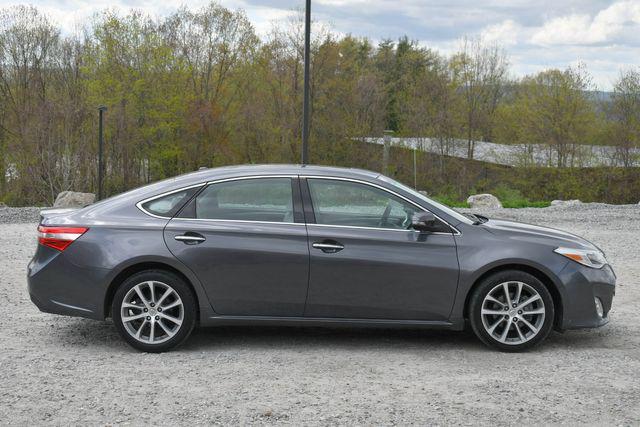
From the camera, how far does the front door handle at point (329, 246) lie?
6258mm

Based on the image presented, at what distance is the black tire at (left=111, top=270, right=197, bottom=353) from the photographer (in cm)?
623

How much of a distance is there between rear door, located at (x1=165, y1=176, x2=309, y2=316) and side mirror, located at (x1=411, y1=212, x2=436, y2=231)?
894 millimetres

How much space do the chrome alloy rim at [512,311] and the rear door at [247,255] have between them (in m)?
1.51

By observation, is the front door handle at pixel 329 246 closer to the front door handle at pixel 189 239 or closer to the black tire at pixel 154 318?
the front door handle at pixel 189 239

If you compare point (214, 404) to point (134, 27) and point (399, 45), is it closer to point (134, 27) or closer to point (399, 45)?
point (134, 27)

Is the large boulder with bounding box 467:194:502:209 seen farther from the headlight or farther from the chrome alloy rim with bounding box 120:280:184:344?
the chrome alloy rim with bounding box 120:280:184:344

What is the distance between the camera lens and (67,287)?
248 inches

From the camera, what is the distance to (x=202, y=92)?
4669 cm

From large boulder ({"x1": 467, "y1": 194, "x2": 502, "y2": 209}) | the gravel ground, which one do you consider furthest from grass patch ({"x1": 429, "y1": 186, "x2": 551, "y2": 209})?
the gravel ground

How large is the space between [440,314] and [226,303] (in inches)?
68.0

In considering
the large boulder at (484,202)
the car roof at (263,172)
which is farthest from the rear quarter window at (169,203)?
the large boulder at (484,202)

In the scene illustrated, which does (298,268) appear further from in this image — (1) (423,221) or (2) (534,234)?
(2) (534,234)

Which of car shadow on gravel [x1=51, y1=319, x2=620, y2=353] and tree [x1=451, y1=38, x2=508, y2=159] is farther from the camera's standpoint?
tree [x1=451, y1=38, x2=508, y2=159]

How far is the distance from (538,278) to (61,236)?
3892 millimetres
